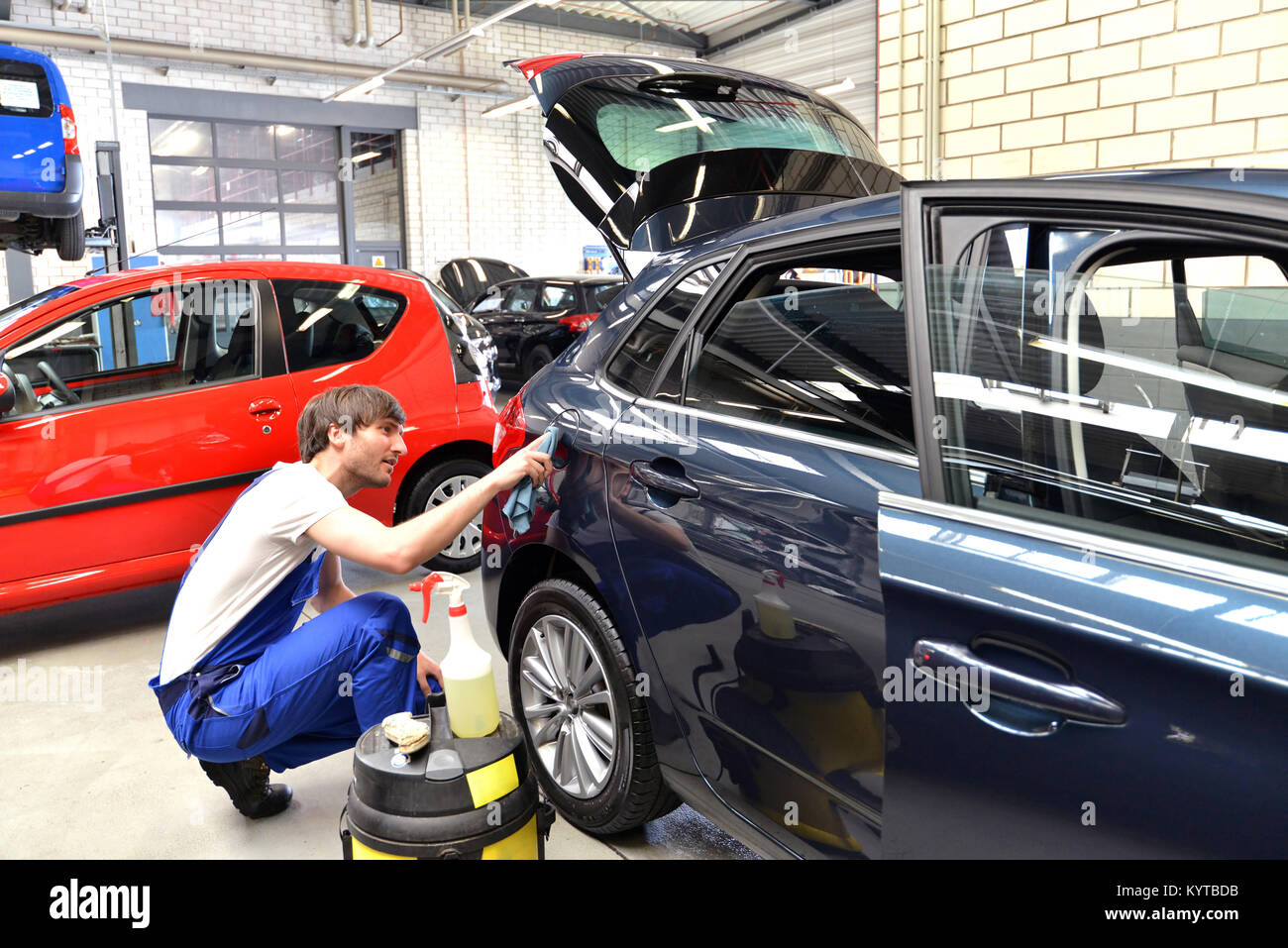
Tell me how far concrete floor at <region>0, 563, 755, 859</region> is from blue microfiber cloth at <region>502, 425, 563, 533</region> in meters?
0.77

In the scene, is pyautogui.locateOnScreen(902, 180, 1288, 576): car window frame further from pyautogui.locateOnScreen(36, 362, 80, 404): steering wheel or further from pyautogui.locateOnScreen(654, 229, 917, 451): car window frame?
pyautogui.locateOnScreen(36, 362, 80, 404): steering wheel

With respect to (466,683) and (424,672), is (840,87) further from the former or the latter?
(466,683)

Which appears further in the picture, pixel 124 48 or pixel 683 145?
pixel 124 48

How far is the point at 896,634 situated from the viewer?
4.44 ft

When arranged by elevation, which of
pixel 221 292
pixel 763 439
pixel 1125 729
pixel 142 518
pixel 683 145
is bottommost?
pixel 142 518

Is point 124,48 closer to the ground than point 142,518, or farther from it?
farther from it

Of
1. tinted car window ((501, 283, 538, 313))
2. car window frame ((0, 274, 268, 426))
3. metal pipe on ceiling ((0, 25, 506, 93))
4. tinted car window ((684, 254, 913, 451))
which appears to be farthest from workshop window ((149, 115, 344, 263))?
tinted car window ((684, 254, 913, 451))

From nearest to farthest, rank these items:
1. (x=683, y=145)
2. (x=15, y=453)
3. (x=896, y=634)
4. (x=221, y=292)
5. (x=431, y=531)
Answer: (x=896, y=634), (x=431, y=531), (x=683, y=145), (x=15, y=453), (x=221, y=292)

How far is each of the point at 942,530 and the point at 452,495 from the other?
3359 millimetres

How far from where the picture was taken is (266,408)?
4.05 meters

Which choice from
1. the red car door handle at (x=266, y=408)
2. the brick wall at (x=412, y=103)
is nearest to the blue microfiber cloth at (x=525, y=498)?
the red car door handle at (x=266, y=408)

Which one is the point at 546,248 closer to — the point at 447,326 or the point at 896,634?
the point at 447,326
